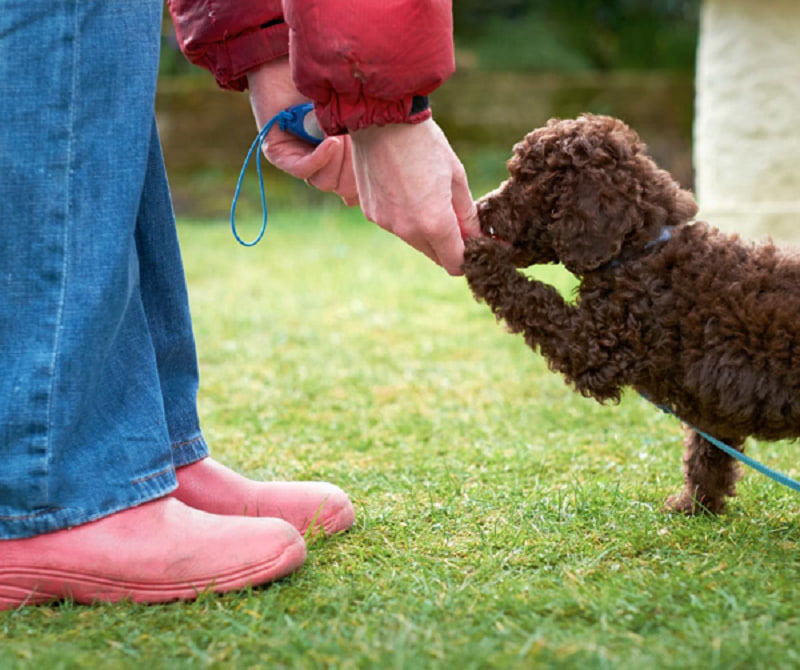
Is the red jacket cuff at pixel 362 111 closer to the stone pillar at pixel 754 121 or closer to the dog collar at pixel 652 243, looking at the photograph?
the dog collar at pixel 652 243

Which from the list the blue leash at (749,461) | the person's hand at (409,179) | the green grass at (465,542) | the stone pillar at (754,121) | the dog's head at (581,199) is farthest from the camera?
the stone pillar at (754,121)

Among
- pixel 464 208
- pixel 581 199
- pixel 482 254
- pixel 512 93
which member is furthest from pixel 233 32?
pixel 512 93

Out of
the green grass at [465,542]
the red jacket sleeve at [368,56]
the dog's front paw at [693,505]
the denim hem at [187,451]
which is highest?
the red jacket sleeve at [368,56]

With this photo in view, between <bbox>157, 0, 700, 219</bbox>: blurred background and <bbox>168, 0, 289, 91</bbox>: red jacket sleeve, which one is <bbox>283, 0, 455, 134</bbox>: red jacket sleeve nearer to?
<bbox>168, 0, 289, 91</bbox>: red jacket sleeve

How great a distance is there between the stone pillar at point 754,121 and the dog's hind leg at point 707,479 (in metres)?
3.03

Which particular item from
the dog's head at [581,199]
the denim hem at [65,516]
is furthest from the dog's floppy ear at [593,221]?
the denim hem at [65,516]

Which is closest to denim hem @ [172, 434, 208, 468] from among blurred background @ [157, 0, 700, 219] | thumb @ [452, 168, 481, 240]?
thumb @ [452, 168, 481, 240]

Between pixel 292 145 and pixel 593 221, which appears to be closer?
pixel 593 221

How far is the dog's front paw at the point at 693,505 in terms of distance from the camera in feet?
8.35

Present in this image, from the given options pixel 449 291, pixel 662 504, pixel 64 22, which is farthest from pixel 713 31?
pixel 64 22

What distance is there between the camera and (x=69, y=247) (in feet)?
6.38

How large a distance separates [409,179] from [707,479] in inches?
45.9

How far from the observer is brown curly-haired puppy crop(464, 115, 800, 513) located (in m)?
2.25

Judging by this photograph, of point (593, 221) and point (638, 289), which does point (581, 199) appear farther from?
point (638, 289)
